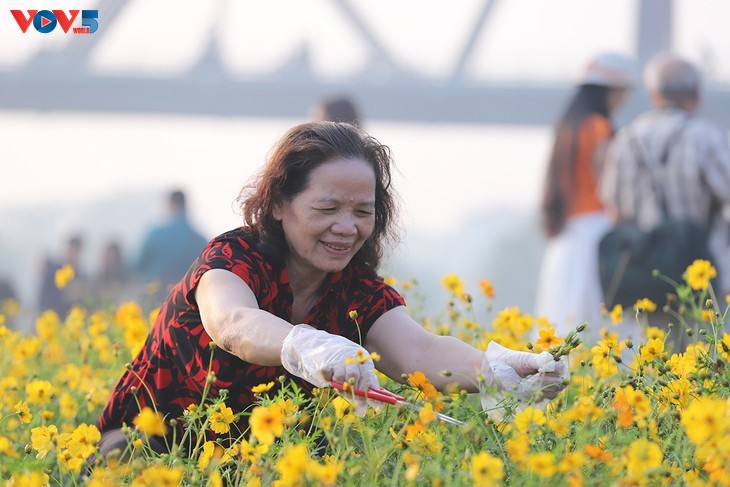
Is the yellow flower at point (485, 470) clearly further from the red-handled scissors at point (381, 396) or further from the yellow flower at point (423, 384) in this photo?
the yellow flower at point (423, 384)

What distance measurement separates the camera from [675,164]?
4.68 m

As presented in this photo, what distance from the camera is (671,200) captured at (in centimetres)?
470

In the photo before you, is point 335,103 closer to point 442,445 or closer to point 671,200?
point 671,200

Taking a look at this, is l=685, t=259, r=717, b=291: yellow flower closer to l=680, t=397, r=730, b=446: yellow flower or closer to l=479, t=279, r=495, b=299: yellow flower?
l=479, t=279, r=495, b=299: yellow flower

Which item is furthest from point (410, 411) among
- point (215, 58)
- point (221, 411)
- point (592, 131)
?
point (215, 58)

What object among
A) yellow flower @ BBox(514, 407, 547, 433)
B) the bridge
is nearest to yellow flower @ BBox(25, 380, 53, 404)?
yellow flower @ BBox(514, 407, 547, 433)

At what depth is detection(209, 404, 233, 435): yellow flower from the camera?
78.1 inches

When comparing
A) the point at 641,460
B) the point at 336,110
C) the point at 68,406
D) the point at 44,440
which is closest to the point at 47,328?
the point at 68,406

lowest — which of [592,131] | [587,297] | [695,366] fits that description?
[587,297]

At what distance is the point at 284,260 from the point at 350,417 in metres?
0.70

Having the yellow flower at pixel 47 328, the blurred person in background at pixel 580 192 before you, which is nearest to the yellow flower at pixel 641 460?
the yellow flower at pixel 47 328

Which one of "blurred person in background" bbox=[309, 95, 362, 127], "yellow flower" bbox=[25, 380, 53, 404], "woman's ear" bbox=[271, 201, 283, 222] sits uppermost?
"blurred person in background" bbox=[309, 95, 362, 127]

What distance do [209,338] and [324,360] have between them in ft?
1.85

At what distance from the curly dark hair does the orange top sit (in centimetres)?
291
